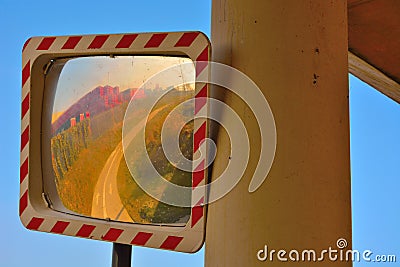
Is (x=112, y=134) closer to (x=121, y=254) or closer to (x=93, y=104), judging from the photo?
(x=93, y=104)

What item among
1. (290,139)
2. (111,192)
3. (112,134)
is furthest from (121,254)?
(290,139)

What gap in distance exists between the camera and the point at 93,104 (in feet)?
4.69

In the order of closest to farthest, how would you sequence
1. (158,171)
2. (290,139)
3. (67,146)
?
1. (290,139)
2. (158,171)
3. (67,146)

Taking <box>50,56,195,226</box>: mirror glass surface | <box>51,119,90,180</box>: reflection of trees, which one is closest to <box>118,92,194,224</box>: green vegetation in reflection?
<box>50,56,195,226</box>: mirror glass surface

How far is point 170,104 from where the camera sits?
1.34 metres

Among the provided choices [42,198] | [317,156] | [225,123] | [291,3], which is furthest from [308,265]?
[42,198]

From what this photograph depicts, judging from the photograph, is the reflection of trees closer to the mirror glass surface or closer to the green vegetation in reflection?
the mirror glass surface

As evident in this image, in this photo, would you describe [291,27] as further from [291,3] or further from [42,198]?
[42,198]

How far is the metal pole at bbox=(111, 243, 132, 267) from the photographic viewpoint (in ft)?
4.51

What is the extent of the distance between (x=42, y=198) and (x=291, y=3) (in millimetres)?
833

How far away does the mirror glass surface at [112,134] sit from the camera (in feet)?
4.36

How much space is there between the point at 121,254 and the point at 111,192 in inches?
6.3

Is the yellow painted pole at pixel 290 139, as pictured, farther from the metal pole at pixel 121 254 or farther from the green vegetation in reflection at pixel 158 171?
the metal pole at pixel 121 254

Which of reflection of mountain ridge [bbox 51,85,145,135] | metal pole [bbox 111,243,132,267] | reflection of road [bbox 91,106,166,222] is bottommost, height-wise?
metal pole [bbox 111,243,132,267]
